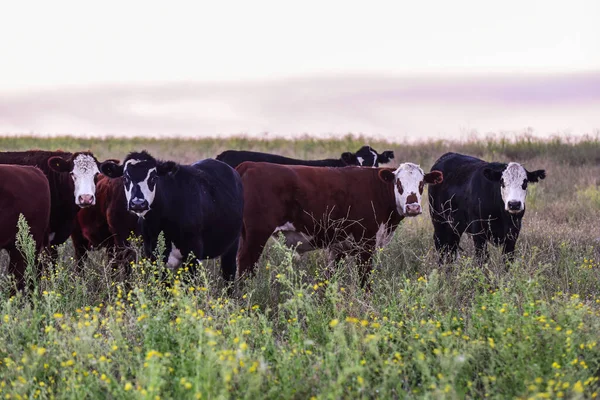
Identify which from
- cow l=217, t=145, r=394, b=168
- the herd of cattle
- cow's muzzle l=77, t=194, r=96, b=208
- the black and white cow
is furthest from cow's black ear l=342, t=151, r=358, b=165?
cow's muzzle l=77, t=194, r=96, b=208

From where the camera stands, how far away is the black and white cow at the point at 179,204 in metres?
8.05

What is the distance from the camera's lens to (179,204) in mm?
8320

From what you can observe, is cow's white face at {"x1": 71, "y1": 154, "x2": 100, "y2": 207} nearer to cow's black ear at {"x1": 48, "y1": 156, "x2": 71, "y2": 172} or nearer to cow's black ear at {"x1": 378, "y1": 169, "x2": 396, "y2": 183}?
cow's black ear at {"x1": 48, "y1": 156, "x2": 71, "y2": 172}

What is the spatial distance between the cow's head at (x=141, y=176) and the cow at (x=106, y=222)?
2.54 ft

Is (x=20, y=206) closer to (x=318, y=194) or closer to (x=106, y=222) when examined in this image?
(x=106, y=222)

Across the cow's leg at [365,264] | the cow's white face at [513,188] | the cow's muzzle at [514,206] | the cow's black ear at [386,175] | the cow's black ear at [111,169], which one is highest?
the cow's black ear at [111,169]

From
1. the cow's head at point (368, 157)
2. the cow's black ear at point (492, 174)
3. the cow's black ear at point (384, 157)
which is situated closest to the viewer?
the cow's black ear at point (492, 174)

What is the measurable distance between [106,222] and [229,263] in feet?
5.18

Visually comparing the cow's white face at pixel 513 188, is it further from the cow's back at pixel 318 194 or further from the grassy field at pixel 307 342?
the cow's back at pixel 318 194

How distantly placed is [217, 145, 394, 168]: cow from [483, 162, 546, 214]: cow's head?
11.6ft

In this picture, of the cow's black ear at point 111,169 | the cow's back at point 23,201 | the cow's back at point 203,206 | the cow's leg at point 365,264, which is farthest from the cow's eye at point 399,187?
the cow's back at point 23,201

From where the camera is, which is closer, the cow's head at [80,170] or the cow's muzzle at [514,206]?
the cow's head at [80,170]

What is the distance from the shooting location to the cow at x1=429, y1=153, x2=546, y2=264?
1005cm

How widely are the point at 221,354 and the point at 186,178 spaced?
4.09 meters
